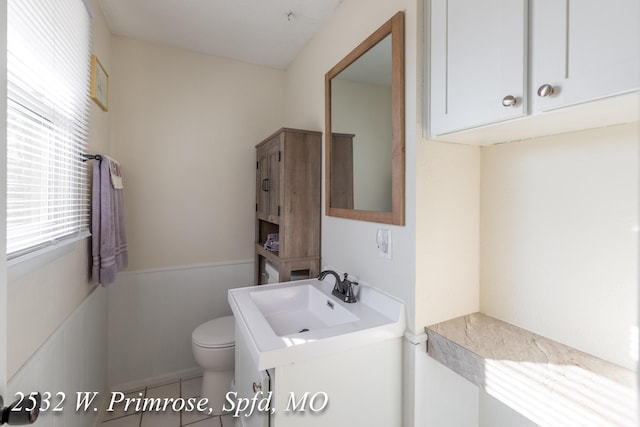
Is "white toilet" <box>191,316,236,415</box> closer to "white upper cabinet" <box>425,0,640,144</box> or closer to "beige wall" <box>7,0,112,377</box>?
"beige wall" <box>7,0,112,377</box>

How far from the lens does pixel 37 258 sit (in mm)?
1025

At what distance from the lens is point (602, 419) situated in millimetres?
755

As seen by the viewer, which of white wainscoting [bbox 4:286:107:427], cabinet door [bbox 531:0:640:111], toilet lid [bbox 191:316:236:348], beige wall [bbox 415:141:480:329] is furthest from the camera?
toilet lid [bbox 191:316:236:348]

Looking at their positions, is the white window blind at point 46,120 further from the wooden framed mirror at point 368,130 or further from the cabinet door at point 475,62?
the cabinet door at point 475,62

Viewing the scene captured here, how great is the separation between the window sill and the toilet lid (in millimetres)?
940

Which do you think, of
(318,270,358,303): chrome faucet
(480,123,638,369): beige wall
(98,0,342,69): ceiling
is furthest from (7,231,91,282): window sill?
(480,123,638,369): beige wall

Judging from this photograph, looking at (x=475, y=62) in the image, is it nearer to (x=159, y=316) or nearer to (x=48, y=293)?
(x=48, y=293)

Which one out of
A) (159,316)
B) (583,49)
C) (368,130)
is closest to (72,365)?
(159,316)

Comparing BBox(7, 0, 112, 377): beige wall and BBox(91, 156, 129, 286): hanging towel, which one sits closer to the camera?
BBox(7, 0, 112, 377): beige wall

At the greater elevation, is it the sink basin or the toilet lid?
the sink basin

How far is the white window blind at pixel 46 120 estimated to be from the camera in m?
0.94

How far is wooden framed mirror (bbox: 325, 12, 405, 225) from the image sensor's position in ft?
4.20

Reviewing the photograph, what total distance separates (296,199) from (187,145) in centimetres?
112

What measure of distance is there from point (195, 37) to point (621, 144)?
248 cm
